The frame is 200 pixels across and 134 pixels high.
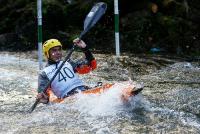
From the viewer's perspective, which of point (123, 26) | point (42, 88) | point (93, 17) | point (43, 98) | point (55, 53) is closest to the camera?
point (43, 98)

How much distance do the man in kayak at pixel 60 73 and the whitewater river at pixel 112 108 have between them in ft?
1.01

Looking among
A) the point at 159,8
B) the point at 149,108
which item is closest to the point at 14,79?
the point at 149,108

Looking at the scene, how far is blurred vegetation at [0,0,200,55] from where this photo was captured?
1308cm

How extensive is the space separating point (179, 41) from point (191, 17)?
2.91ft

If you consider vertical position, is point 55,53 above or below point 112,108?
above

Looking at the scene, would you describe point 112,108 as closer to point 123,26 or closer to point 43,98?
point 43,98

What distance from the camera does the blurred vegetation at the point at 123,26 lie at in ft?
42.9

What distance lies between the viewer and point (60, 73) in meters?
7.81

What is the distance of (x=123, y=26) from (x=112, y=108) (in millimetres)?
6796

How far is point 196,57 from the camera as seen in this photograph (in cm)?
1220

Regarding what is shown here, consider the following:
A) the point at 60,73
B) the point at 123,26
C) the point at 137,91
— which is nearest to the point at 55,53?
the point at 60,73

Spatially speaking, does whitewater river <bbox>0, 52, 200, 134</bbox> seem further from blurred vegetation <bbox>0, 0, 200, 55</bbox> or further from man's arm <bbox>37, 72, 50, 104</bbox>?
blurred vegetation <bbox>0, 0, 200, 55</bbox>

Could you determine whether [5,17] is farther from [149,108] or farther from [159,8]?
[149,108]

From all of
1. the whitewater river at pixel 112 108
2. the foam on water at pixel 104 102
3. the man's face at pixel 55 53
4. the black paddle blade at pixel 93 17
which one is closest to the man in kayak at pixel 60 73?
the man's face at pixel 55 53
